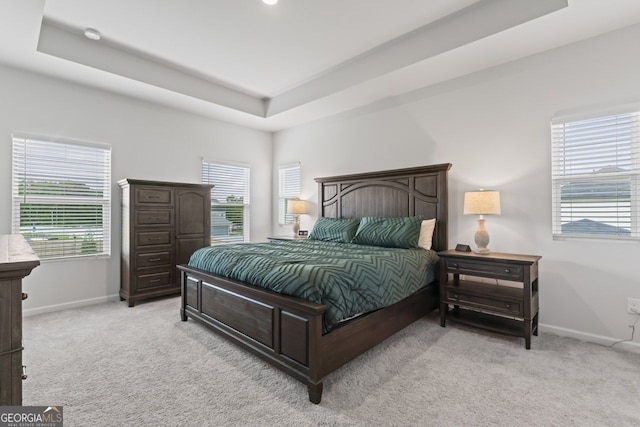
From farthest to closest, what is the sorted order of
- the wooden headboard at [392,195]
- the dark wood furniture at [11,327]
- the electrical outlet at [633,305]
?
the wooden headboard at [392,195]
the electrical outlet at [633,305]
the dark wood furniture at [11,327]

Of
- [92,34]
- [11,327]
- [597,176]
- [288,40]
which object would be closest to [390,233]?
[597,176]

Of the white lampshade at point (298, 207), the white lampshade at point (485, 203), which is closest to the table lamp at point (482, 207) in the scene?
the white lampshade at point (485, 203)

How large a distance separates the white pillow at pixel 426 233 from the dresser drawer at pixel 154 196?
10.6ft

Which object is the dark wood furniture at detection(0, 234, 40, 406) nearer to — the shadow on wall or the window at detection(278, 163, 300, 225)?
the shadow on wall

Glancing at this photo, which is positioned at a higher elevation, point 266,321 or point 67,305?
point 266,321

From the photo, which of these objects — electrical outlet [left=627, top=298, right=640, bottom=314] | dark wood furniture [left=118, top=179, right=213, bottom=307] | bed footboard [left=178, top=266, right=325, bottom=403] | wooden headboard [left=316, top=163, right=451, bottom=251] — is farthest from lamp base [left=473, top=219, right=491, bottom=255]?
dark wood furniture [left=118, top=179, right=213, bottom=307]

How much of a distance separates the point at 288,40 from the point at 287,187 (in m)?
2.83

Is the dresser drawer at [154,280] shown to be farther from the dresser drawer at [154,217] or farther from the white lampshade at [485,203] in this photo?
the white lampshade at [485,203]

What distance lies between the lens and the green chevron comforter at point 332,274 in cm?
203

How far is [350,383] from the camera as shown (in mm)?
2070

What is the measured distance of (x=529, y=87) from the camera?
3.08 metres

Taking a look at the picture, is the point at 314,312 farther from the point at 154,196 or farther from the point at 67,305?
the point at 67,305
